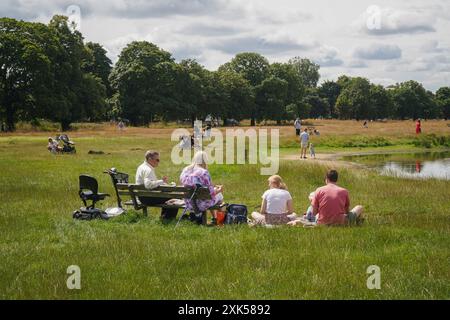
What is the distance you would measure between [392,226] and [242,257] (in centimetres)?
413

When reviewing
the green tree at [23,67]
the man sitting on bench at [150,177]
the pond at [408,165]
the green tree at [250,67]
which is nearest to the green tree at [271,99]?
the green tree at [250,67]

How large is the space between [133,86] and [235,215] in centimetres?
7870

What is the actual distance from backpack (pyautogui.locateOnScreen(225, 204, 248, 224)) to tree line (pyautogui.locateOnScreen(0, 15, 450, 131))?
57.4m

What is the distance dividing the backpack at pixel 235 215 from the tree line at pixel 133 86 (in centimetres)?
5742

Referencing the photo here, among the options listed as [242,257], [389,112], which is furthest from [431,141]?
[389,112]

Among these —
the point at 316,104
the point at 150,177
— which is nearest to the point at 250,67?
the point at 316,104

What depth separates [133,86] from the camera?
8794cm

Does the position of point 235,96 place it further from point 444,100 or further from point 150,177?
point 444,100

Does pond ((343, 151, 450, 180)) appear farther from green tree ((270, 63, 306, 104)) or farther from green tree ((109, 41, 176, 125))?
green tree ((270, 63, 306, 104))

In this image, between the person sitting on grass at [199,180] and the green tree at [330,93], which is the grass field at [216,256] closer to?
the person sitting on grass at [199,180]

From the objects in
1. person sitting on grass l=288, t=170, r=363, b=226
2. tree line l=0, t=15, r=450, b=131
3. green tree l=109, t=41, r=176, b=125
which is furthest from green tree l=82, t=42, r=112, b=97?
person sitting on grass l=288, t=170, r=363, b=226

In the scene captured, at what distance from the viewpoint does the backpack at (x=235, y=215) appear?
11508 millimetres

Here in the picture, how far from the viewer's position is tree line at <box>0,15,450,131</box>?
219 feet

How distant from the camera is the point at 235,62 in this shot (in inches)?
4749
